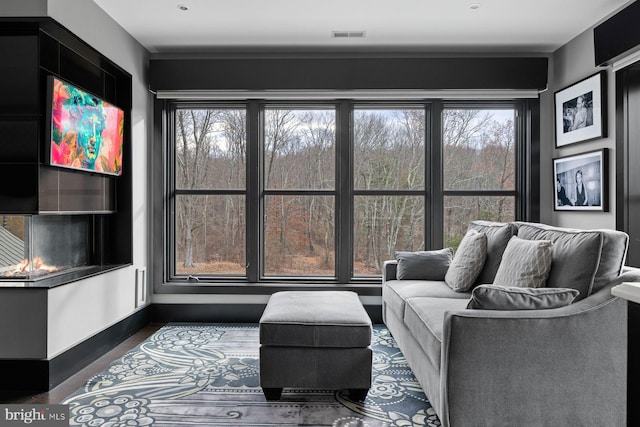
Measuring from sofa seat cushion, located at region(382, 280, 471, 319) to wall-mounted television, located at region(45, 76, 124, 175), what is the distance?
98.2 inches

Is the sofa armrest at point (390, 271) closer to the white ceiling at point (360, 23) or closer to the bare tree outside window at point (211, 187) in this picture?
the bare tree outside window at point (211, 187)

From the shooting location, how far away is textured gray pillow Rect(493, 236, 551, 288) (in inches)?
96.7

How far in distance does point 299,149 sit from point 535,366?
3040 millimetres

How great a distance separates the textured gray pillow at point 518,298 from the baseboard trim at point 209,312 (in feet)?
7.60

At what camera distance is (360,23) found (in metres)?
3.68

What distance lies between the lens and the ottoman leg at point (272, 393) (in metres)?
2.58

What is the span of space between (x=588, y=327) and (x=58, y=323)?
9.97 feet

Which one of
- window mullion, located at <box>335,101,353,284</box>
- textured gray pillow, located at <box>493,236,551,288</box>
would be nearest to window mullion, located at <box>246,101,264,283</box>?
window mullion, located at <box>335,101,353,284</box>

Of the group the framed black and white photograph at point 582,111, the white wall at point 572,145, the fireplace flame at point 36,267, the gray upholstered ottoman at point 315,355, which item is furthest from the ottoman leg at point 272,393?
the framed black and white photograph at point 582,111

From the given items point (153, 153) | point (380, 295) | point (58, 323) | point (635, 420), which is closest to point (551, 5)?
point (380, 295)

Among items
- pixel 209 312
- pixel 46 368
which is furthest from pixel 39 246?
pixel 209 312

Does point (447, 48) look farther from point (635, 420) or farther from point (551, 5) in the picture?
point (635, 420)

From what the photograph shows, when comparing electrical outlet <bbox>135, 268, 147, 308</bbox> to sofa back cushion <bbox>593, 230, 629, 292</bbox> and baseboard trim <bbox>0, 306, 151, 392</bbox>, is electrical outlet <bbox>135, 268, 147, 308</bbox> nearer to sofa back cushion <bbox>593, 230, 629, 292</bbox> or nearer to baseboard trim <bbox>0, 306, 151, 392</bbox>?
baseboard trim <bbox>0, 306, 151, 392</bbox>

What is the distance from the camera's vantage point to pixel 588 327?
81.0 inches
